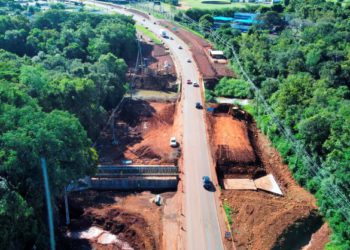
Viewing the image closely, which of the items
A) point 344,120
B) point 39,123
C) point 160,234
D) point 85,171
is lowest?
point 160,234

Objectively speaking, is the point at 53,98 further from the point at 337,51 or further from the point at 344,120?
the point at 337,51

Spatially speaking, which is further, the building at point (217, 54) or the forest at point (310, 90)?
the building at point (217, 54)

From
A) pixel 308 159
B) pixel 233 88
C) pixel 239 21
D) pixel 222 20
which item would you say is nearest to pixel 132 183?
pixel 308 159

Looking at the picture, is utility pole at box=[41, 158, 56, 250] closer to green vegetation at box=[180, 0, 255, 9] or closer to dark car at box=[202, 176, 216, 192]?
dark car at box=[202, 176, 216, 192]

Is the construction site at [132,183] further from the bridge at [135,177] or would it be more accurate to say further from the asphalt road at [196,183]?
the asphalt road at [196,183]

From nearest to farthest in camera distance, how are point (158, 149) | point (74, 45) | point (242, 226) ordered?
point (242, 226) < point (158, 149) < point (74, 45)

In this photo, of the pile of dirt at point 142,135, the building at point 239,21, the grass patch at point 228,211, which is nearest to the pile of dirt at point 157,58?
the pile of dirt at point 142,135

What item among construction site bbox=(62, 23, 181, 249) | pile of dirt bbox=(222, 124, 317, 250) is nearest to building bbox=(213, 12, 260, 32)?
construction site bbox=(62, 23, 181, 249)

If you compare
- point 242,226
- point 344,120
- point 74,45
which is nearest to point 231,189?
point 242,226
